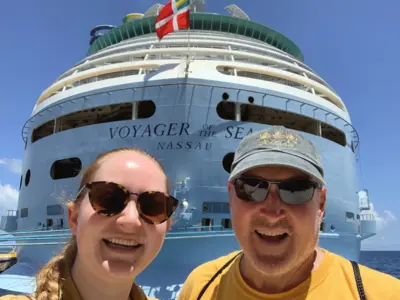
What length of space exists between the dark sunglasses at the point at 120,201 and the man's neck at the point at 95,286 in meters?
0.34

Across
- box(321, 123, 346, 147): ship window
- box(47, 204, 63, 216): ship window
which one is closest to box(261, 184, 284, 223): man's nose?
box(47, 204, 63, 216): ship window

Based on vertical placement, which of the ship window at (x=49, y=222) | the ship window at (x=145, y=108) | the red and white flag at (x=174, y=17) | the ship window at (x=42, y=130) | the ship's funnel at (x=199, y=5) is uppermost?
the ship's funnel at (x=199, y=5)

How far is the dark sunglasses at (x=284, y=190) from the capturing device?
7.06ft

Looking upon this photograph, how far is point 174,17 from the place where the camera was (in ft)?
41.9

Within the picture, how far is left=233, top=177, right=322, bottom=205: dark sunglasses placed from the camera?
2152mm

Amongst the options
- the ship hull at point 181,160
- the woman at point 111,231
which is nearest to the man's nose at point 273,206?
the woman at point 111,231

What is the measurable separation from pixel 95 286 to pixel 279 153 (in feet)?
4.37

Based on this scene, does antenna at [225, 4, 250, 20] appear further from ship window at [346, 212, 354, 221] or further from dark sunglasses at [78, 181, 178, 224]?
dark sunglasses at [78, 181, 178, 224]

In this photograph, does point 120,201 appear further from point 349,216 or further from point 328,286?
point 349,216

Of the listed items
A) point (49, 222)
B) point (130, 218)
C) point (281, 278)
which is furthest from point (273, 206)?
point (49, 222)

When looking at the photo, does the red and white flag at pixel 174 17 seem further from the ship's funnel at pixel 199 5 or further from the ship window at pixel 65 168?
the ship's funnel at pixel 199 5

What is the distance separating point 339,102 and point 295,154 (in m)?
15.3

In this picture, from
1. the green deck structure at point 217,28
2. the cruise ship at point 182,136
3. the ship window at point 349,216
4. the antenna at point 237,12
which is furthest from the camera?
the antenna at point 237,12

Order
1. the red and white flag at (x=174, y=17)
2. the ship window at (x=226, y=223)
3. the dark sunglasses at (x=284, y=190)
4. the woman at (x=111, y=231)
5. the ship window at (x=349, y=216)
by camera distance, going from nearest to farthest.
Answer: the woman at (x=111, y=231)
the dark sunglasses at (x=284, y=190)
the ship window at (x=226, y=223)
the red and white flag at (x=174, y=17)
the ship window at (x=349, y=216)
